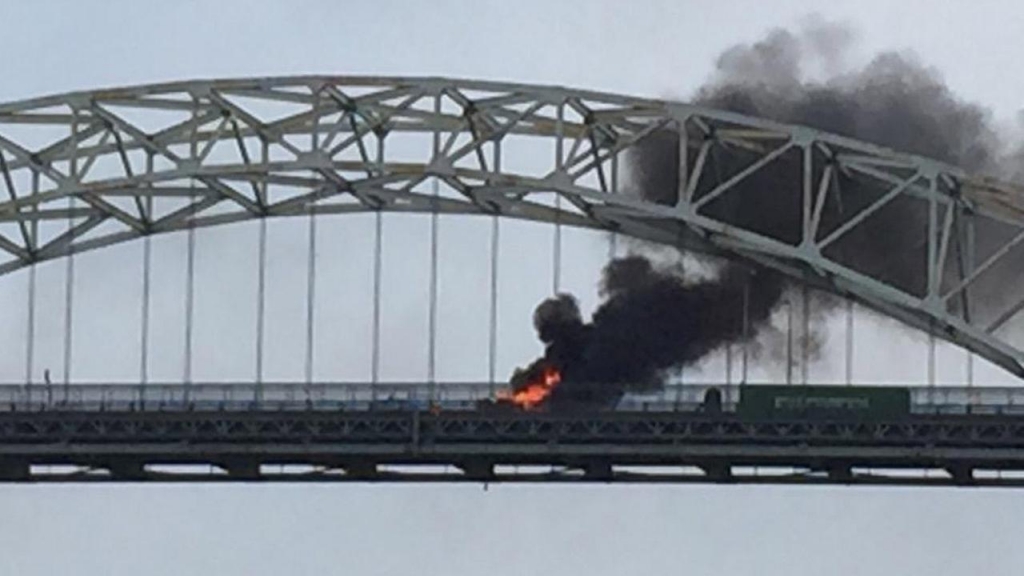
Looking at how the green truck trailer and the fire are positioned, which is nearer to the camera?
the green truck trailer

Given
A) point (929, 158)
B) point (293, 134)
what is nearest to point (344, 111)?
point (293, 134)

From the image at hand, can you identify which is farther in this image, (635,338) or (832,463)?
(635,338)

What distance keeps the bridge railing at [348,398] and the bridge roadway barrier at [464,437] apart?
2.0 inches

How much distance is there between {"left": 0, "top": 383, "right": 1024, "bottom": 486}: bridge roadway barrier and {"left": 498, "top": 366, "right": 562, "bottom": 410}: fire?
0.85 metres

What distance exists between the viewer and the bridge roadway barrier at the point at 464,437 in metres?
171

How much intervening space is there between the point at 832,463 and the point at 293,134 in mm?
18604

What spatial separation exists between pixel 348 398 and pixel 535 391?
8.79 metres

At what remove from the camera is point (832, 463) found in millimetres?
172625

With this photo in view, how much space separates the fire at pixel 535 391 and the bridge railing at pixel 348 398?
2.16 feet

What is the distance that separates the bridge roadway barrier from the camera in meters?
171

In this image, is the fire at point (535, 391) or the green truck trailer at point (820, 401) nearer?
the green truck trailer at point (820, 401)

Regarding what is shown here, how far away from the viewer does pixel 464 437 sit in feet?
569

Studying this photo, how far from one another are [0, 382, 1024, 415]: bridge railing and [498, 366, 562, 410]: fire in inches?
26.0

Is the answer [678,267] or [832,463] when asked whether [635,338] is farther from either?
[832,463]
